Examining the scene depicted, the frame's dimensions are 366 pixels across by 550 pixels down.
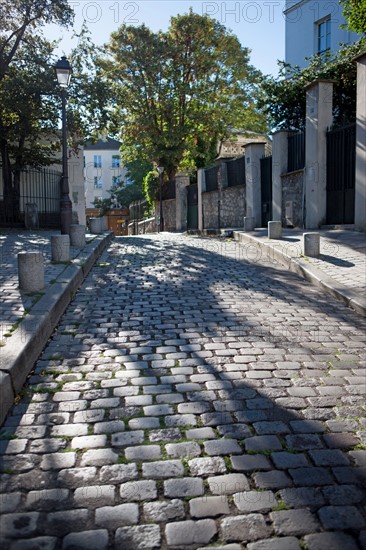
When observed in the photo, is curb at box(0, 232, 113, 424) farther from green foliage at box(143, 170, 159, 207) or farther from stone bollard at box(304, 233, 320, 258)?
green foliage at box(143, 170, 159, 207)

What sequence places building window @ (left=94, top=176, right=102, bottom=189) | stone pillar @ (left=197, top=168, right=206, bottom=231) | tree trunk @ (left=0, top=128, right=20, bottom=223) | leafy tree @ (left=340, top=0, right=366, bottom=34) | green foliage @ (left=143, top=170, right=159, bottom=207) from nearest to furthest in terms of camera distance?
1. leafy tree @ (left=340, top=0, right=366, bottom=34)
2. tree trunk @ (left=0, top=128, right=20, bottom=223)
3. stone pillar @ (left=197, top=168, right=206, bottom=231)
4. green foliage @ (left=143, top=170, right=159, bottom=207)
5. building window @ (left=94, top=176, right=102, bottom=189)

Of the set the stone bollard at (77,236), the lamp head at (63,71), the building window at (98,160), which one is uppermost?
the building window at (98,160)

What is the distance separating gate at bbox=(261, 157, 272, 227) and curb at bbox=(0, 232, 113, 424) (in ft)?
40.2

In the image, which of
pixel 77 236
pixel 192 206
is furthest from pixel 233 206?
pixel 77 236

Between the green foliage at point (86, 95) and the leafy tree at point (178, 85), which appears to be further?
the leafy tree at point (178, 85)

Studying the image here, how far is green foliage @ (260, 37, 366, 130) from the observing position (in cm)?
1723

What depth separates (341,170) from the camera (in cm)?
1417

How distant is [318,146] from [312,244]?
627 centimetres

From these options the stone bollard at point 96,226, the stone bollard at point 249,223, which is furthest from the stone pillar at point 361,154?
the stone bollard at point 96,226

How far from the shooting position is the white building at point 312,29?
2419cm

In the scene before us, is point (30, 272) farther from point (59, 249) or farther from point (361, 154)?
point (361, 154)

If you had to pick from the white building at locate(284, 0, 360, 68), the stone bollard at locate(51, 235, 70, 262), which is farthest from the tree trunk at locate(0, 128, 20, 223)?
the white building at locate(284, 0, 360, 68)

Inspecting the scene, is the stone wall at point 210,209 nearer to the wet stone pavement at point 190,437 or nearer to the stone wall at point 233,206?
the stone wall at point 233,206

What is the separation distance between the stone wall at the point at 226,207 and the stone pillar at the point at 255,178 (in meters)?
1.25
